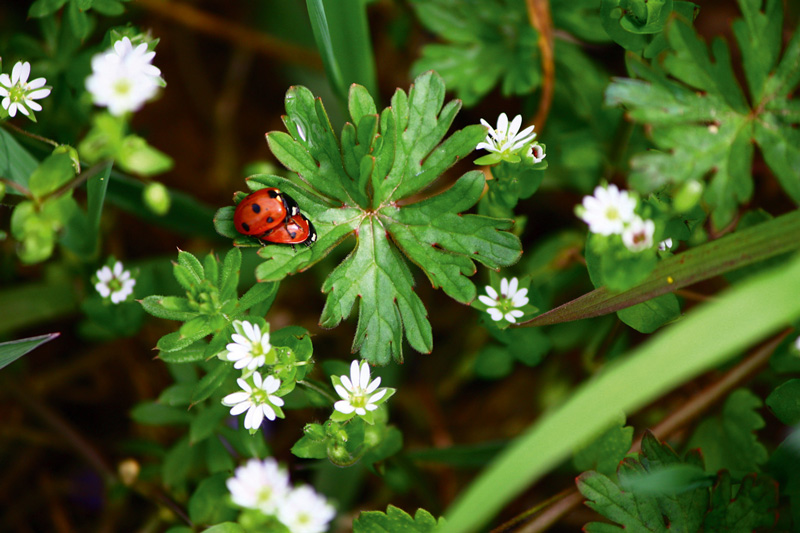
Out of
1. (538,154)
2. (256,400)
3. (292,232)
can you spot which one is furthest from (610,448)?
(292,232)

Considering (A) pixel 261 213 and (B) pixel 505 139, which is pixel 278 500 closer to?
(A) pixel 261 213

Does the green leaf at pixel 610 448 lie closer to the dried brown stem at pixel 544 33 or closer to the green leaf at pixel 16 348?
the dried brown stem at pixel 544 33

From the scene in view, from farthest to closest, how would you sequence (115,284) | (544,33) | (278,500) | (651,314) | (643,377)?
(544,33)
(115,284)
(651,314)
(278,500)
(643,377)

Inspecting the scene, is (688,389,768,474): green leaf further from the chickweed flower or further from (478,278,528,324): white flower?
the chickweed flower

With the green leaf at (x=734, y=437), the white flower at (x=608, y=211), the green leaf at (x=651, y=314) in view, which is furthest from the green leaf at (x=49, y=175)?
the green leaf at (x=734, y=437)

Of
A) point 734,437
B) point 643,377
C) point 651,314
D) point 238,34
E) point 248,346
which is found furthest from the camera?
point 238,34

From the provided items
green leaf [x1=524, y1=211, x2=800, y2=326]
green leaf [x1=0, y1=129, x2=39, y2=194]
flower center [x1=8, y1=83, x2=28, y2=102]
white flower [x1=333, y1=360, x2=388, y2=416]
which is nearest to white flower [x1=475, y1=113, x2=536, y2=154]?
green leaf [x1=524, y1=211, x2=800, y2=326]

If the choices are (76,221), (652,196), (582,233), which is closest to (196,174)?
(76,221)
